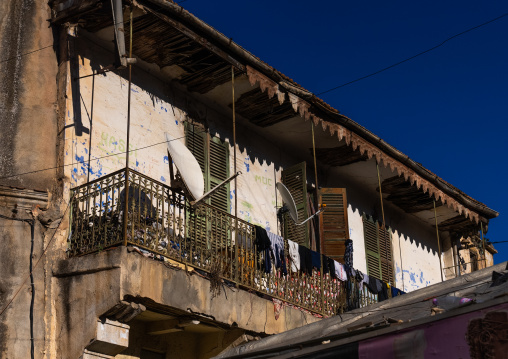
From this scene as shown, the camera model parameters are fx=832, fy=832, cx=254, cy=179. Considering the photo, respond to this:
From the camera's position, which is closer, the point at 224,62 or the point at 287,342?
the point at 287,342

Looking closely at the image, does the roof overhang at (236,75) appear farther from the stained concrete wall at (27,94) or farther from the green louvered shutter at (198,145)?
the green louvered shutter at (198,145)

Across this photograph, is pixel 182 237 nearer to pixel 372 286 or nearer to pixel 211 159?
pixel 211 159

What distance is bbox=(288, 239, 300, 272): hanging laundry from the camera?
1212 cm

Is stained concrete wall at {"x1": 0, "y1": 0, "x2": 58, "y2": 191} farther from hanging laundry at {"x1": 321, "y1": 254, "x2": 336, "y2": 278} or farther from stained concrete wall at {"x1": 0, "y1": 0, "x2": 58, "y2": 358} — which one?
hanging laundry at {"x1": 321, "y1": 254, "x2": 336, "y2": 278}

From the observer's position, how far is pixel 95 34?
1130cm

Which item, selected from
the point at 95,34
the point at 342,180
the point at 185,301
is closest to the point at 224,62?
the point at 95,34

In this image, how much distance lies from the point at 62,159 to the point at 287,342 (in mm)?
3870

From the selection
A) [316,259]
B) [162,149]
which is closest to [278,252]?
[316,259]

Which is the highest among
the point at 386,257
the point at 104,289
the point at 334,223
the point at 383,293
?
the point at 334,223

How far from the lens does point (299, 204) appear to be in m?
14.0

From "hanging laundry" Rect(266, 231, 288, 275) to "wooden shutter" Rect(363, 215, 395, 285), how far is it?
13.1ft

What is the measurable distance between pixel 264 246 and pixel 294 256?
2.52ft

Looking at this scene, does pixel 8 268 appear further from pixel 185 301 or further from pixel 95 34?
pixel 95 34

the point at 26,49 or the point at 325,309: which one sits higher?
the point at 26,49
